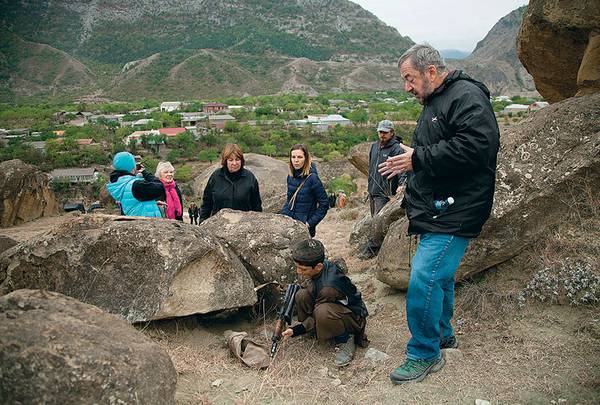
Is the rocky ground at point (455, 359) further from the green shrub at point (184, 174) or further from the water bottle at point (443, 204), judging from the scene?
the green shrub at point (184, 174)

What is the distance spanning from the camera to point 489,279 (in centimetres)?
401

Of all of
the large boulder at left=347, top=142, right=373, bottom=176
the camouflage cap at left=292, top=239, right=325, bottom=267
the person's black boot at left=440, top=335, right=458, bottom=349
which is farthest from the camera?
the large boulder at left=347, top=142, right=373, bottom=176

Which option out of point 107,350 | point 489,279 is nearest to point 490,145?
point 489,279

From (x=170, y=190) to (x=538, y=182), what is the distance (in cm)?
346

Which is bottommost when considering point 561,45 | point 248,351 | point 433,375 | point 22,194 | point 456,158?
point 22,194

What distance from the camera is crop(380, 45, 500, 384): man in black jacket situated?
2703 millimetres

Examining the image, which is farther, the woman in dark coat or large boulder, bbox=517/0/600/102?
the woman in dark coat

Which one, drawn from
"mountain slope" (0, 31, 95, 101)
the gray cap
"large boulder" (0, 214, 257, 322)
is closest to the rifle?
"large boulder" (0, 214, 257, 322)

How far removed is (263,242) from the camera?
4676 mm

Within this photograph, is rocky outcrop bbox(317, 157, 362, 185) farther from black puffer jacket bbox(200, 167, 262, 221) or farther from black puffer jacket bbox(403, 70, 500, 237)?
black puffer jacket bbox(403, 70, 500, 237)

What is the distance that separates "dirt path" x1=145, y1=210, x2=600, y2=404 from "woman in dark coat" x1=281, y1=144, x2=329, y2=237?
4.95 ft

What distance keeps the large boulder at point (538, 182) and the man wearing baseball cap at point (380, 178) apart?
171cm

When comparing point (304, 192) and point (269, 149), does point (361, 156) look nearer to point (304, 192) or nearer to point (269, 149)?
point (304, 192)

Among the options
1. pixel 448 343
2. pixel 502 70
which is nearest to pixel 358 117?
pixel 448 343
